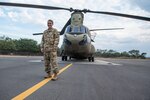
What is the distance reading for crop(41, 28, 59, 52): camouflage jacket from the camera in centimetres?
835

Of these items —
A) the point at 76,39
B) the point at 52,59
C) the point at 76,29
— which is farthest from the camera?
the point at 76,29

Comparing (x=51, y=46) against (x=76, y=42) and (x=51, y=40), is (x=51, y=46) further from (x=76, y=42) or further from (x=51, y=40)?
(x=76, y=42)

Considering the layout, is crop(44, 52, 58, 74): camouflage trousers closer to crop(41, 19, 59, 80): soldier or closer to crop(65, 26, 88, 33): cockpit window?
crop(41, 19, 59, 80): soldier

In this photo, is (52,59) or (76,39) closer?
(52,59)

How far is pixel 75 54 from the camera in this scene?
75.9 feet

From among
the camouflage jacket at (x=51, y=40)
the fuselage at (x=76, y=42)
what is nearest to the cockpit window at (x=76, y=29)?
the fuselage at (x=76, y=42)

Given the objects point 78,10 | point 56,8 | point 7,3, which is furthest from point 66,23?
point 7,3

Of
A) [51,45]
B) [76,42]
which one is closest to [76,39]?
[76,42]

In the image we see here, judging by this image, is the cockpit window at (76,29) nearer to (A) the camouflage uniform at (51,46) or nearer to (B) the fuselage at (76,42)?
(B) the fuselage at (76,42)

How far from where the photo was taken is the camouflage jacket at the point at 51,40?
27.4ft

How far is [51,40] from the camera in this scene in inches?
329

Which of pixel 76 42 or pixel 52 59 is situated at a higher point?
pixel 76 42

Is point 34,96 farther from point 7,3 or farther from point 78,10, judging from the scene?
point 78,10

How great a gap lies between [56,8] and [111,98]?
34.0 feet
